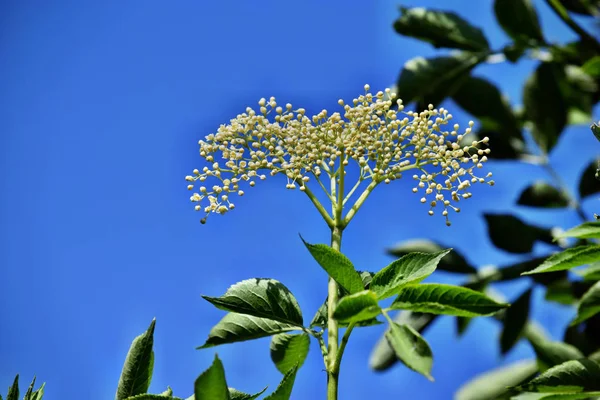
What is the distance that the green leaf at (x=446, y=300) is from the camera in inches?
43.8

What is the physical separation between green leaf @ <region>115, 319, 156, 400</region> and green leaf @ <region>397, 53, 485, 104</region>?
7.30 ft

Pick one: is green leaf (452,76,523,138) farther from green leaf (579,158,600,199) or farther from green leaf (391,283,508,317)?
green leaf (391,283,508,317)

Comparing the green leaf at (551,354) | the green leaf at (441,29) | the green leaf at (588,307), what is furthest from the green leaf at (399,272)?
the green leaf at (441,29)

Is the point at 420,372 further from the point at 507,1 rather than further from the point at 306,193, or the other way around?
the point at 507,1

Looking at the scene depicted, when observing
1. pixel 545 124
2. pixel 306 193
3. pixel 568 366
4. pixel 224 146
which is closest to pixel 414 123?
pixel 306 193

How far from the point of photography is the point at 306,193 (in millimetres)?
1489

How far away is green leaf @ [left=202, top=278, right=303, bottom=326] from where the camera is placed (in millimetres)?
1240

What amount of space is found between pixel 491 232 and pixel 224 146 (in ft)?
6.34

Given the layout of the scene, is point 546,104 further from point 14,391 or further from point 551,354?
point 14,391

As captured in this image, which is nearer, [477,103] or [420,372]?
[420,372]

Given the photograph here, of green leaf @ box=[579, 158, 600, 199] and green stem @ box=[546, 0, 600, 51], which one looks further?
green leaf @ box=[579, 158, 600, 199]

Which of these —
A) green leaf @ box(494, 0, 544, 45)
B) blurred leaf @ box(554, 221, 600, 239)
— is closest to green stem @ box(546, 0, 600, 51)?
green leaf @ box(494, 0, 544, 45)

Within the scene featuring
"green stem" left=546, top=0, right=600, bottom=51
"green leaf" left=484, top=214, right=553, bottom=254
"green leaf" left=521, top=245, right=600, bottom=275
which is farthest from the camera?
"green leaf" left=484, top=214, right=553, bottom=254

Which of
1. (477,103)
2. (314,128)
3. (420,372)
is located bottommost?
(420,372)
